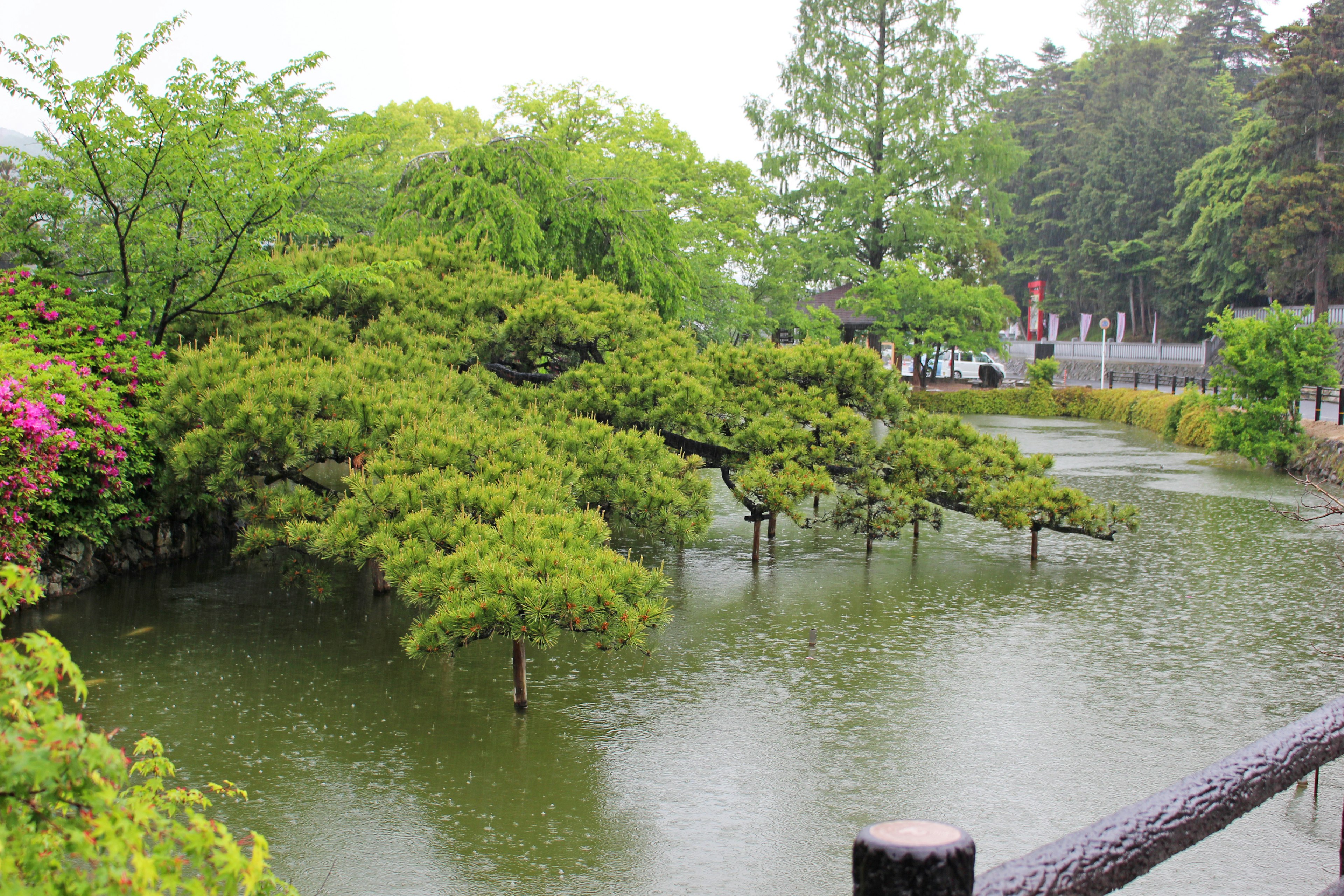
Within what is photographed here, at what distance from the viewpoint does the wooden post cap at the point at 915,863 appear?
60.7 inches

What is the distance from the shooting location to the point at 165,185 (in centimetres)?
1026

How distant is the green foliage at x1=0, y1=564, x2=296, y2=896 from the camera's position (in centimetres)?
171

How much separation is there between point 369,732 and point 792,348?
7454mm

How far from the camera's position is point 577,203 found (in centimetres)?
1519

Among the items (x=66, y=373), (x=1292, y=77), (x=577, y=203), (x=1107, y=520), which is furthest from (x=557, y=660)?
(x=1292, y=77)

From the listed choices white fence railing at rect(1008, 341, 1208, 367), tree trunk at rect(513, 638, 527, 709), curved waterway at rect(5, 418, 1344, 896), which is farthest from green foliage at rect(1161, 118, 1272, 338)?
tree trunk at rect(513, 638, 527, 709)

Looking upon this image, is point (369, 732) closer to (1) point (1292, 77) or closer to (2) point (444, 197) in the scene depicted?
(2) point (444, 197)

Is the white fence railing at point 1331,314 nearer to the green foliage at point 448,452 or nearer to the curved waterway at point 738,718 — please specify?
the curved waterway at point 738,718

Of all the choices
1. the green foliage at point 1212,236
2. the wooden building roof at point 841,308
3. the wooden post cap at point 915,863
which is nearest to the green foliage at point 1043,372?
the green foliage at point 1212,236

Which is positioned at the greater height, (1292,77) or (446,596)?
(1292,77)

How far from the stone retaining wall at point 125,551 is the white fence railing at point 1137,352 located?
101ft

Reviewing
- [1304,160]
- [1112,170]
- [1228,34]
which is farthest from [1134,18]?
[1304,160]

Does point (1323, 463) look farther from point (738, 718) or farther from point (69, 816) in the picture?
point (69, 816)

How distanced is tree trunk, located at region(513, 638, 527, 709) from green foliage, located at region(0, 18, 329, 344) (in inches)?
217
